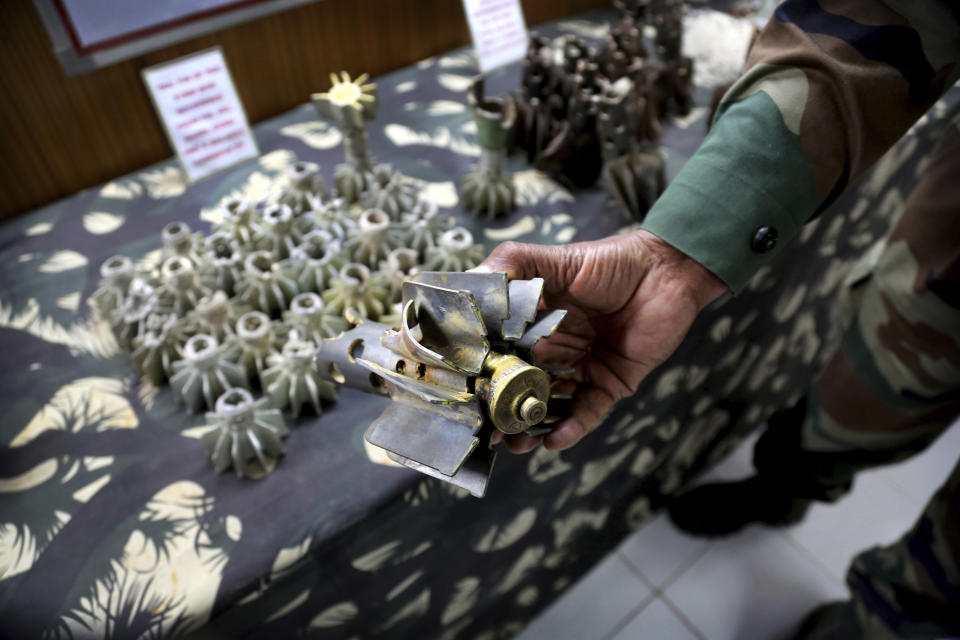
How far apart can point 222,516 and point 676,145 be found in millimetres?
1398

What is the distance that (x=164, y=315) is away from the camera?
1.16 meters

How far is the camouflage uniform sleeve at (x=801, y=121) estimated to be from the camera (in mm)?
897

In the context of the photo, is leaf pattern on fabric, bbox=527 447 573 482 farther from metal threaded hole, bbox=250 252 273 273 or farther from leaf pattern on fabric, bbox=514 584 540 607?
metal threaded hole, bbox=250 252 273 273

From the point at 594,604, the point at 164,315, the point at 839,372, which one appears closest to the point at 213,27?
the point at 164,315

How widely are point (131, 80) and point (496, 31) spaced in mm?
945

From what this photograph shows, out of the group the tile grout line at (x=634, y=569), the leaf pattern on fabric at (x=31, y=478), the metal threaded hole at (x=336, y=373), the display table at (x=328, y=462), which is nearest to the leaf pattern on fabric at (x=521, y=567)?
the display table at (x=328, y=462)

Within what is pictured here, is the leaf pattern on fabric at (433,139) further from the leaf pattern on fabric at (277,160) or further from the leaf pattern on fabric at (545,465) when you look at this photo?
the leaf pattern on fabric at (545,465)

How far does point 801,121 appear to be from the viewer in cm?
93

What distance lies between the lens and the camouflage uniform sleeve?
0.90 metres

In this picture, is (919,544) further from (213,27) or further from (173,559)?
(213,27)

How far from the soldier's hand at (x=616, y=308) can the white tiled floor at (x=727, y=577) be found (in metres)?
0.93

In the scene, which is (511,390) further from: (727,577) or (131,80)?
(727,577)

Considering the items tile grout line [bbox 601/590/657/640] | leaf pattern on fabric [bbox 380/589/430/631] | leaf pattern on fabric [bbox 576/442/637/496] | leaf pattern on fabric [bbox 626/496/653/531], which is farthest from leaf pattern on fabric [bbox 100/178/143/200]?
tile grout line [bbox 601/590/657/640]

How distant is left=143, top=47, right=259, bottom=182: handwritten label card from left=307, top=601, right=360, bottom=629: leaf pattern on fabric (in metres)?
1.02
